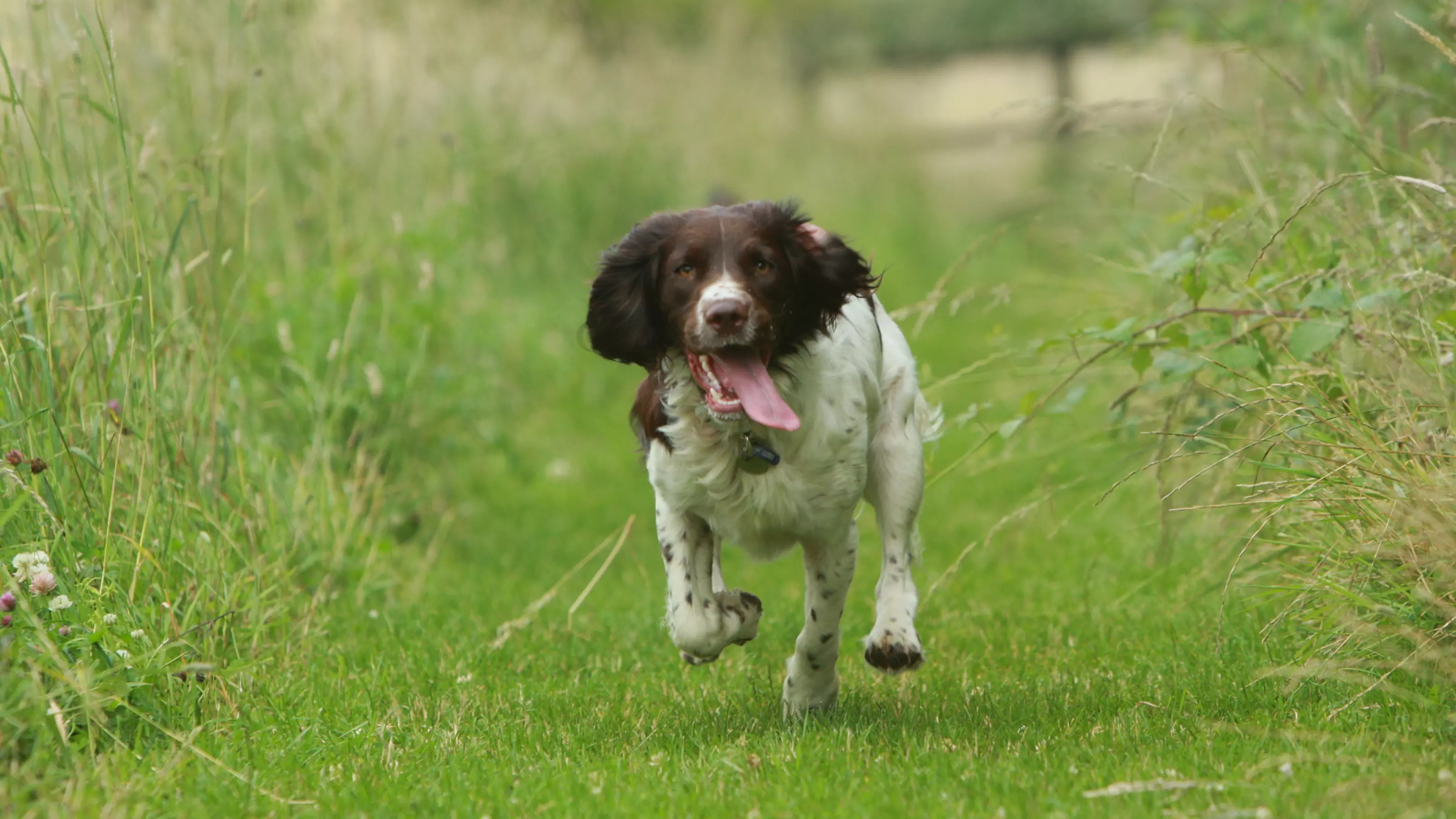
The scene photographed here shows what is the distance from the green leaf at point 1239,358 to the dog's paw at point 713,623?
1262 mm

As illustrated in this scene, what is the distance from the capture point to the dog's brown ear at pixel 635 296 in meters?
3.60

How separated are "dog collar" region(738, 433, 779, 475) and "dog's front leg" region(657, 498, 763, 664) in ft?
0.82

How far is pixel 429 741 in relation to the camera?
11.3ft

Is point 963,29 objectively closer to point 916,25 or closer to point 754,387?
point 916,25

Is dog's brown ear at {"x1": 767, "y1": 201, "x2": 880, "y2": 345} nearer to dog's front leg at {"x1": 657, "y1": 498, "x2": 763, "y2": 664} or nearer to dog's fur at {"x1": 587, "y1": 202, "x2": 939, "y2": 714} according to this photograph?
dog's fur at {"x1": 587, "y1": 202, "x2": 939, "y2": 714}

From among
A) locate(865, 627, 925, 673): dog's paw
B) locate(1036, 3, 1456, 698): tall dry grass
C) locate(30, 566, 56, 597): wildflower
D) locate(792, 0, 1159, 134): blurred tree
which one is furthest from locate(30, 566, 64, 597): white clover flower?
locate(792, 0, 1159, 134): blurred tree

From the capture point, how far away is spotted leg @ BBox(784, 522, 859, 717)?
12.0 feet

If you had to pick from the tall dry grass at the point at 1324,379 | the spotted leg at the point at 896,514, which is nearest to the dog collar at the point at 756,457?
the spotted leg at the point at 896,514

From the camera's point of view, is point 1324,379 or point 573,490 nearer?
point 1324,379

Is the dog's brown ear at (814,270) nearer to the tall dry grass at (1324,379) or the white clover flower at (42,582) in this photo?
the tall dry grass at (1324,379)

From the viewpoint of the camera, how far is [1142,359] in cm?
404

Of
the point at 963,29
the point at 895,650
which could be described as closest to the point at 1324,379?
the point at 895,650

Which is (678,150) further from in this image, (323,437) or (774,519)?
(774,519)

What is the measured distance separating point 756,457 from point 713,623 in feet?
1.31
